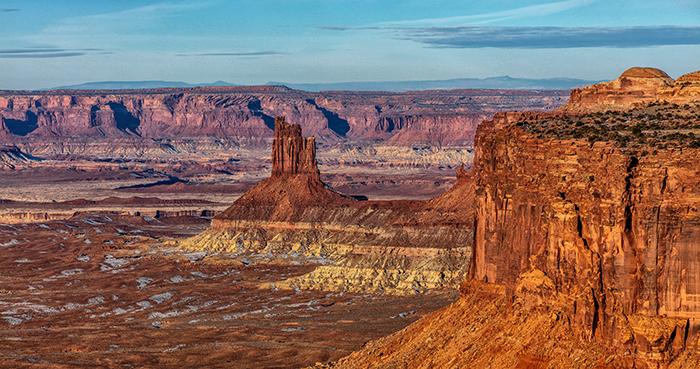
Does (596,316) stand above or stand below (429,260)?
above

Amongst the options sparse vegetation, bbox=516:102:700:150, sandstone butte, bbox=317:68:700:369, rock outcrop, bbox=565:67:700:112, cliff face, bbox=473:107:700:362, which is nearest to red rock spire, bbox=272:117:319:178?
rock outcrop, bbox=565:67:700:112

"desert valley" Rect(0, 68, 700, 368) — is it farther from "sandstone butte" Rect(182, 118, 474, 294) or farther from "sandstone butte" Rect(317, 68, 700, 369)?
"sandstone butte" Rect(182, 118, 474, 294)

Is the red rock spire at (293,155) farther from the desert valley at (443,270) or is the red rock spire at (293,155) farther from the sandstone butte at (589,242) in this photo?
the sandstone butte at (589,242)

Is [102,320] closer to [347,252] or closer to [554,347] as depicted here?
[347,252]

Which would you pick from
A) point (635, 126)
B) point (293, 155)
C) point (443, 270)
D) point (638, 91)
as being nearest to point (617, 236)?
point (635, 126)

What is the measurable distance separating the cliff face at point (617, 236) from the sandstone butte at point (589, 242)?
42 mm

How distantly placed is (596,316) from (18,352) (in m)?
63.9

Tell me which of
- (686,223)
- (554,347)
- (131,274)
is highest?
(686,223)

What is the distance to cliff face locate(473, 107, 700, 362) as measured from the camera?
162ft

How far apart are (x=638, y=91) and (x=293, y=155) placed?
431 feet

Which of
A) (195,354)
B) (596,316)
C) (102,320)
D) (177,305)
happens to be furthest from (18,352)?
(596,316)

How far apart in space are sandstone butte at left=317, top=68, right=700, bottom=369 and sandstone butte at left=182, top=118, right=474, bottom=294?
2653 inches

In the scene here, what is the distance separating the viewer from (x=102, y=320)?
131m

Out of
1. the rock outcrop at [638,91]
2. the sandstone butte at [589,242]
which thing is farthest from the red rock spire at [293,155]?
the sandstone butte at [589,242]
